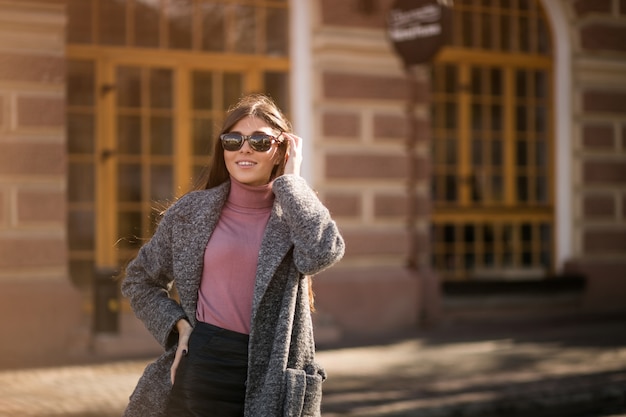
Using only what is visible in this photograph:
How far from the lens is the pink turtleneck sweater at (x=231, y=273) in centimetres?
304

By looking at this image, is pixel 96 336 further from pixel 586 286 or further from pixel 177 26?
pixel 586 286

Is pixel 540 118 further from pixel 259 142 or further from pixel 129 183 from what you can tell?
pixel 259 142

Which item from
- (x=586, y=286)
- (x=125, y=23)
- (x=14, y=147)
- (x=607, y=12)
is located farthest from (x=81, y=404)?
(x=607, y=12)

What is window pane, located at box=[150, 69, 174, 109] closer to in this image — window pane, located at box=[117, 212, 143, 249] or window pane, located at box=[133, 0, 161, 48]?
window pane, located at box=[133, 0, 161, 48]

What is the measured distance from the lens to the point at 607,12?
12.0 meters

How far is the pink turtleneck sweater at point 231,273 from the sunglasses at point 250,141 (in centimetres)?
23

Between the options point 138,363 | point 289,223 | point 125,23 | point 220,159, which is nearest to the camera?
point 289,223

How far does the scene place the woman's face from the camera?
3.16 metres

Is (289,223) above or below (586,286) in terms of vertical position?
above

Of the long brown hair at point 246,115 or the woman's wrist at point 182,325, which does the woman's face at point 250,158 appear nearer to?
the long brown hair at point 246,115

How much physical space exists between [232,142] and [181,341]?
0.66 metres

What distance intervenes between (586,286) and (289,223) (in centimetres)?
953

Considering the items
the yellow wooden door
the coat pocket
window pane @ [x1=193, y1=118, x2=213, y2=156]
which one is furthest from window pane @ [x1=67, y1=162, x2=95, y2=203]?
the coat pocket

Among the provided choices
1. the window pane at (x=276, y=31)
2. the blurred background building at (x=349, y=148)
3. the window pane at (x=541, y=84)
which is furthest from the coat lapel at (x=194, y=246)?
the window pane at (x=541, y=84)
